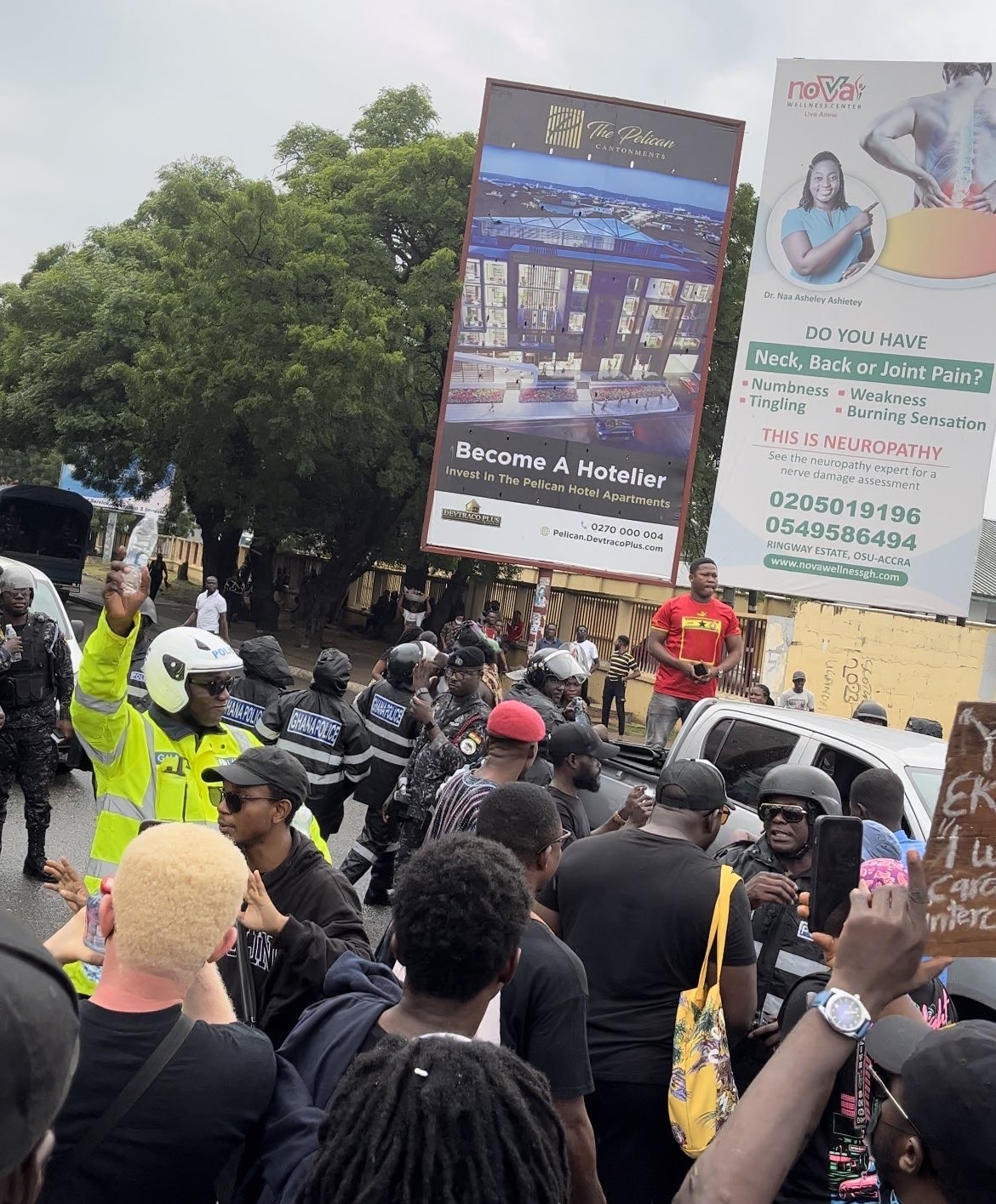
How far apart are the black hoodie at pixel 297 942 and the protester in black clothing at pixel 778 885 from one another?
1.23 metres

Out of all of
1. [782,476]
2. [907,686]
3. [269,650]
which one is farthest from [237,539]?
[269,650]

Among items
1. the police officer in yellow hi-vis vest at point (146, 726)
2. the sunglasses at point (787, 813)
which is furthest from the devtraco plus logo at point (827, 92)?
the police officer in yellow hi-vis vest at point (146, 726)

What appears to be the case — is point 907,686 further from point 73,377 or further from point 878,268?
point 73,377

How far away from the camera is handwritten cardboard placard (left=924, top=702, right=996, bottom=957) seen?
2.20 meters

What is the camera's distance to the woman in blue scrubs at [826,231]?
15.8 metres

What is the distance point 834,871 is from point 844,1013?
48cm

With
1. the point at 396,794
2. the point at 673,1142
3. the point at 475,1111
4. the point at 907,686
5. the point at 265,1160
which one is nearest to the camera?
the point at 475,1111

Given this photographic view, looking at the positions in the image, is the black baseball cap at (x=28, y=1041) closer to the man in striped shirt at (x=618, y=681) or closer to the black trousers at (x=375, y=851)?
the black trousers at (x=375, y=851)

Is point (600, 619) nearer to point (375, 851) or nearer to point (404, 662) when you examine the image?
point (375, 851)

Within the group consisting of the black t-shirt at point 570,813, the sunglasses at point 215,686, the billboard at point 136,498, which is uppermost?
the billboard at point 136,498

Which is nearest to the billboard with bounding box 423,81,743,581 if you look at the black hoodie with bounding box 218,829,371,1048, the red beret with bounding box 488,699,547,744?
the red beret with bounding box 488,699,547,744

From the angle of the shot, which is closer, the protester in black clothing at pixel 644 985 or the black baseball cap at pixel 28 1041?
the black baseball cap at pixel 28 1041

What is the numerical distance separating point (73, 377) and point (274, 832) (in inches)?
1223

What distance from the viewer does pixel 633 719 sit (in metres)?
25.8
